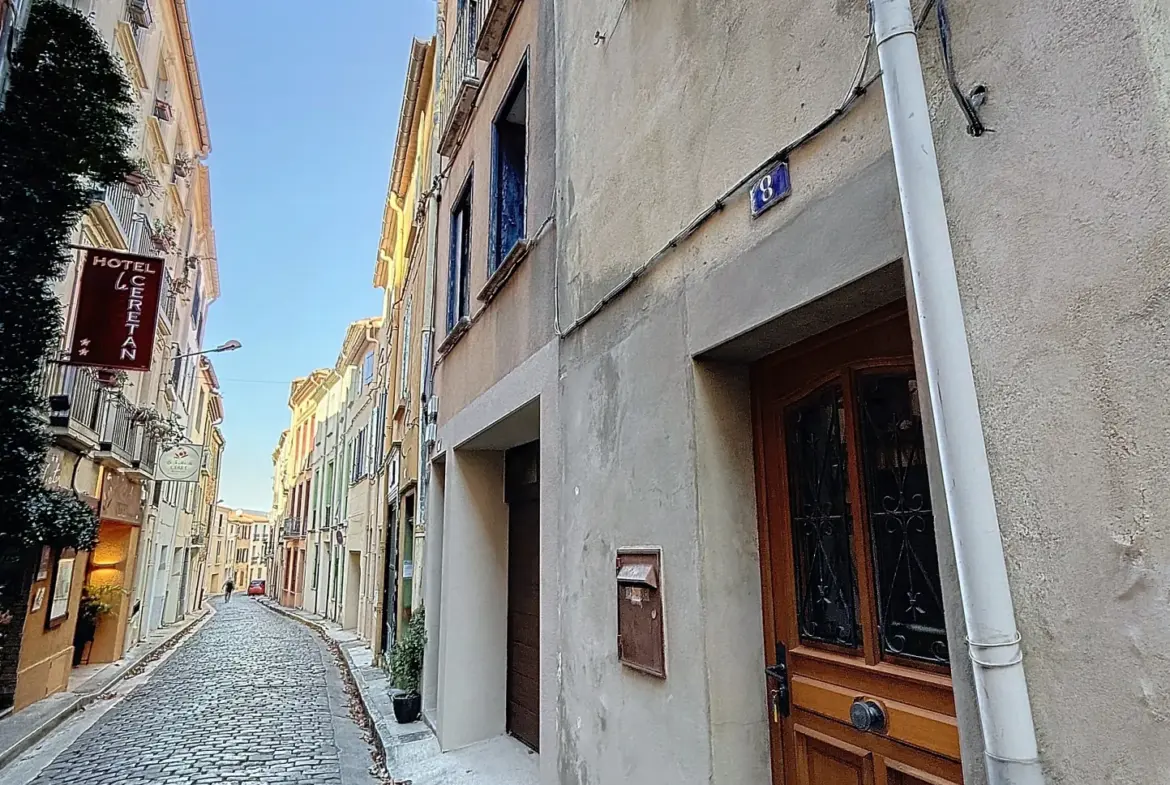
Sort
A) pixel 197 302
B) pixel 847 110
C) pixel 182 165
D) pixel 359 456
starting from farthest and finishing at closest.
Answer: pixel 197 302 → pixel 359 456 → pixel 182 165 → pixel 847 110

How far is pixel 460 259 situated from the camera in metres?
8.12

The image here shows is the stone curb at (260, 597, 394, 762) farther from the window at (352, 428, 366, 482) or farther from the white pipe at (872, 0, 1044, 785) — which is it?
the white pipe at (872, 0, 1044, 785)

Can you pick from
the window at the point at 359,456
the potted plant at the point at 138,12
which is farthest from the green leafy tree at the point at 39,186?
the window at the point at 359,456

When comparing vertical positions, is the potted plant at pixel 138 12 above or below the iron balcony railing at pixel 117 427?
above

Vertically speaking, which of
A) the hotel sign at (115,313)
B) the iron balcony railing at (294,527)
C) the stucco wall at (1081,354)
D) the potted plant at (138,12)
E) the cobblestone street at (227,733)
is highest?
the potted plant at (138,12)

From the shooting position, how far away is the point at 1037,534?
1.61 meters

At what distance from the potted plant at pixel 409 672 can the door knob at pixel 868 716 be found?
6.47 m

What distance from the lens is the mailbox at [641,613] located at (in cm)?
311

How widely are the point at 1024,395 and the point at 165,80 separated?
19.0 m

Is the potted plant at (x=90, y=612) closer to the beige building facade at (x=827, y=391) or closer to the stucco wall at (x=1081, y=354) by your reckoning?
the beige building facade at (x=827, y=391)

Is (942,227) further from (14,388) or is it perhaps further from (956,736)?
(14,388)

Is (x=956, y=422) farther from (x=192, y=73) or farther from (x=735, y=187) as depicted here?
(x=192, y=73)

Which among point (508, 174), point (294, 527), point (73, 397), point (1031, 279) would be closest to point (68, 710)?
point (73, 397)

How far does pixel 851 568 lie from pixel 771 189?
1.41m
